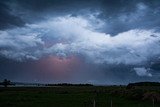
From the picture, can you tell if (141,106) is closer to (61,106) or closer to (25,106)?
(61,106)

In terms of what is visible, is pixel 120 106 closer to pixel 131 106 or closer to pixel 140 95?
pixel 131 106

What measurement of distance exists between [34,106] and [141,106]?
18764 mm

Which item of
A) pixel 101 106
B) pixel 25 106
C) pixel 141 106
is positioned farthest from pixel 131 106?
pixel 25 106

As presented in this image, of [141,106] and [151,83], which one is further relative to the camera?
[151,83]

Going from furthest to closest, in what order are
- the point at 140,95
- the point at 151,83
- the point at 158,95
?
the point at 151,83 → the point at 140,95 → the point at 158,95

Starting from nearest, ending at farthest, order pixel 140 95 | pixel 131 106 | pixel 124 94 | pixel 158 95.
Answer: pixel 131 106, pixel 158 95, pixel 140 95, pixel 124 94

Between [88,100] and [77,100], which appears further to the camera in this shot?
[77,100]

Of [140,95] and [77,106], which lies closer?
[77,106]

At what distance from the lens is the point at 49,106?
48219mm

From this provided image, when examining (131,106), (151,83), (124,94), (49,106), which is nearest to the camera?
(49,106)

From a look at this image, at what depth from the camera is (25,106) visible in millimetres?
49156

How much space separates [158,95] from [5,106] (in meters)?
34.5

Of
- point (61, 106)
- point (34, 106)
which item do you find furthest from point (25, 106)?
point (61, 106)

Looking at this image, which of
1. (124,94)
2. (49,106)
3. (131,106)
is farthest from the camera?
(124,94)
